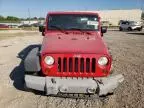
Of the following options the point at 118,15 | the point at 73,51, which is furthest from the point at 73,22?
the point at 118,15

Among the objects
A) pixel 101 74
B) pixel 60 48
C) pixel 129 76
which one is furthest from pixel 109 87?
pixel 129 76

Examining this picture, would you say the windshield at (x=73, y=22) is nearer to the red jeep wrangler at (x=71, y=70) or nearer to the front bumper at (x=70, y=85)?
the red jeep wrangler at (x=71, y=70)

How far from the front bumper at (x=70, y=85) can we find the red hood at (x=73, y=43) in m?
0.65

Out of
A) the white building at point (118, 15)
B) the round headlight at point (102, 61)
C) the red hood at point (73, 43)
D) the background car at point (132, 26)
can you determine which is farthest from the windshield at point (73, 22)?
the white building at point (118, 15)

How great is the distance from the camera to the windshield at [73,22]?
8602 millimetres

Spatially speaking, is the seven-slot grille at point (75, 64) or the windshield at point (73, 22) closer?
the seven-slot grille at point (75, 64)

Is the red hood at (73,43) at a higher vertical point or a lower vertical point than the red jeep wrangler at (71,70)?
higher

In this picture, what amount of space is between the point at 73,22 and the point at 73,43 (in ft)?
4.42

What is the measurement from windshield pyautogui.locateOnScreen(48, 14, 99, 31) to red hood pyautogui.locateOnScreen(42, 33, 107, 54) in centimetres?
31

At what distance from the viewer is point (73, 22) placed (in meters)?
8.67

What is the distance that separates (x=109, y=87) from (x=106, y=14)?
9721 centimetres

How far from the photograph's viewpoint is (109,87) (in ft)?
22.0

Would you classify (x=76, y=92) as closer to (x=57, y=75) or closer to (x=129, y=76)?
(x=57, y=75)

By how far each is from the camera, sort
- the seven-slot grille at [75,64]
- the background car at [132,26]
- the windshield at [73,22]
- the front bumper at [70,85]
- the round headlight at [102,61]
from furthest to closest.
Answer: the background car at [132,26] → the windshield at [73,22] → the round headlight at [102,61] → the seven-slot grille at [75,64] → the front bumper at [70,85]
